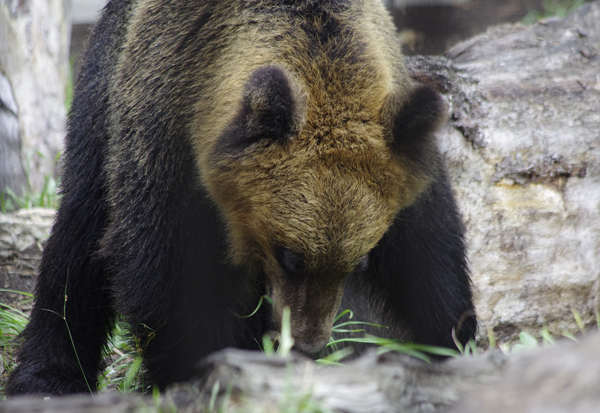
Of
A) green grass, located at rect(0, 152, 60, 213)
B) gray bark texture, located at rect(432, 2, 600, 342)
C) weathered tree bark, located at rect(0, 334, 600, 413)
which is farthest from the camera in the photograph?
green grass, located at rect(0, 152, 60, 213)

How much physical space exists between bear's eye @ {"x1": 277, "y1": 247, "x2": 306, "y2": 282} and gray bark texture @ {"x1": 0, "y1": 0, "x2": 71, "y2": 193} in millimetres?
4739

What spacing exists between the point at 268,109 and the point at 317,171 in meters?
0.40

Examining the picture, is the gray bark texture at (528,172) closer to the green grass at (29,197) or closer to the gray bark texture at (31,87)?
the green grass at (29,197)

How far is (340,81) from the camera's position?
10.6 feet

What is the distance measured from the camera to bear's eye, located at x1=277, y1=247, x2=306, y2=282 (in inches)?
125

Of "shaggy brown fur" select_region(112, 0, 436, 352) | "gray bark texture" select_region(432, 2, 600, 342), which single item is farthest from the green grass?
"gray bark texture" select_region(432, 2, 600, 342)

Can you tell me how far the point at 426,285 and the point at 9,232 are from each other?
4.19 meters

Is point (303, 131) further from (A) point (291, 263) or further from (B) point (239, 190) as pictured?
(A) point (291, 263)

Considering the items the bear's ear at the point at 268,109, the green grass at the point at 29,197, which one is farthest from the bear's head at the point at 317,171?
the green grass at the point at 29,197

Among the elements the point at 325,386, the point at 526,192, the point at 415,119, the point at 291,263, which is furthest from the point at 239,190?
the point at 526,192

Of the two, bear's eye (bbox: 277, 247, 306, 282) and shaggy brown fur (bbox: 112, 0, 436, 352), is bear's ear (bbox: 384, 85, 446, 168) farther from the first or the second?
bear's eye (bbox: 277, 247, 306, 282)

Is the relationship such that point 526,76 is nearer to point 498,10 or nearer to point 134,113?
point 134,113

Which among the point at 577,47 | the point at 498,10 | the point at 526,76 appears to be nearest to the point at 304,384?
the point at 526,76

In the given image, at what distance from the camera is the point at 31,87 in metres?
7.20
